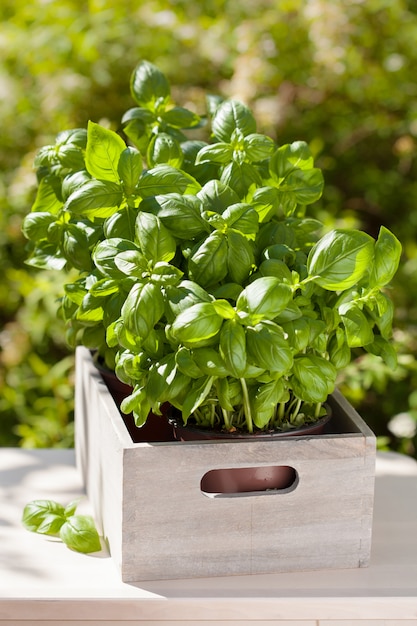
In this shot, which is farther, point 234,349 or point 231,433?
point 231,433

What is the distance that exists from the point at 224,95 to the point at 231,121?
1429 millimetres

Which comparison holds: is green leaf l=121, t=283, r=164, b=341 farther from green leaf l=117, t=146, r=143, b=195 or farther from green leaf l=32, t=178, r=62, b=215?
green leaf l=32, t=178, r=62, b=215

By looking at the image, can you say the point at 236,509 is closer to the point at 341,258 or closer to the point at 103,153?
the point at 341,258

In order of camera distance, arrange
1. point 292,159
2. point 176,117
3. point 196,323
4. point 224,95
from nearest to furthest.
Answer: point 196,323 → point 292,159 → point 176,117 → point 224,95

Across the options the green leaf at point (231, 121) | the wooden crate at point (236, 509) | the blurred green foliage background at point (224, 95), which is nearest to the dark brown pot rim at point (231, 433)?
the wooden crate at point (236, 509)

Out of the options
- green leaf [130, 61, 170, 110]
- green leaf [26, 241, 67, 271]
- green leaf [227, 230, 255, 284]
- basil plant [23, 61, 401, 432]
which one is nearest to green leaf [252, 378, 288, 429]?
basil plant [23, 61, 401, 432]

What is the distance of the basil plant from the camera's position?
0.85 m

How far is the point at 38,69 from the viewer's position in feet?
8.36

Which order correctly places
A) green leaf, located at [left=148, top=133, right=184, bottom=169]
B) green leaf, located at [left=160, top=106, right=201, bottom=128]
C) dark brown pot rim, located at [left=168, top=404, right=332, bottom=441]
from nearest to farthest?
dark brown pot rim, located at [left=168, top=404, right=332, bottom=441]
green leaf, located at [left=148, top=133, right=184, bottom=169]
green leaf, located at [left=160, top=106, right=201, bottom=128]

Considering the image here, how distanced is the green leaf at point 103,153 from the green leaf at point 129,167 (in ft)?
0.05


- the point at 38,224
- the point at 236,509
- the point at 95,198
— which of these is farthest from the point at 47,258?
the point at 236,509

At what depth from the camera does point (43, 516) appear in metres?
1.06

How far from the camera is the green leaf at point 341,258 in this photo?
883 mm

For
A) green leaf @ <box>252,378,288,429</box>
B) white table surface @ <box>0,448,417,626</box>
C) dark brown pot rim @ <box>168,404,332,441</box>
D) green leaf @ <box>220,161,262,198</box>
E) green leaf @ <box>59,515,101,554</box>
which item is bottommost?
green leaf @ <box>59,515,101,554</box>
